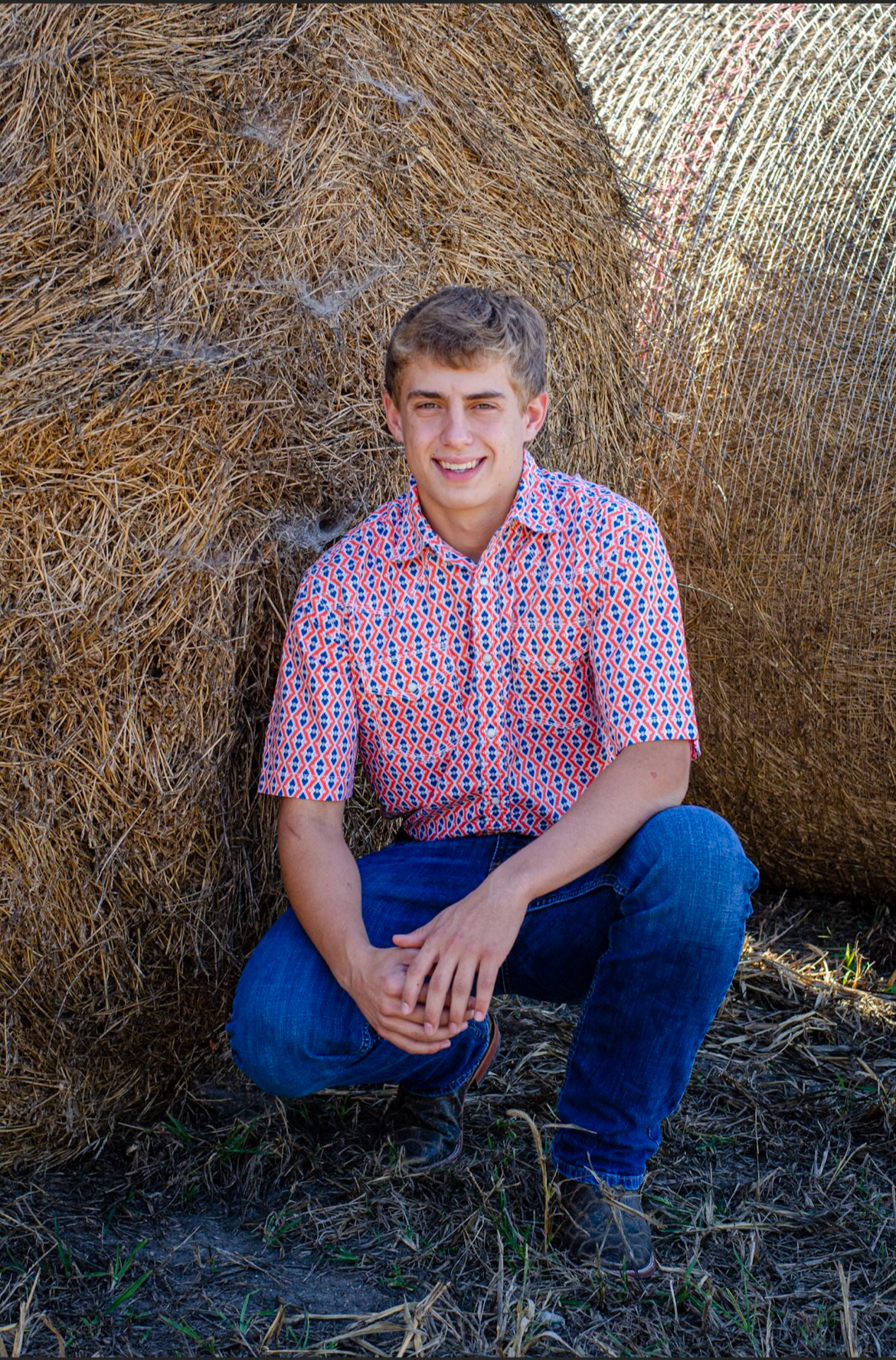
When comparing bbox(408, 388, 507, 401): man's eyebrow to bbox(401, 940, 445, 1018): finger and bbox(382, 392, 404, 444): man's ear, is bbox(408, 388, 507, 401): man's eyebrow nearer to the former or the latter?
bbox(382, 392, 404, 444): man's ear

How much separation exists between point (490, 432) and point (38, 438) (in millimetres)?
718

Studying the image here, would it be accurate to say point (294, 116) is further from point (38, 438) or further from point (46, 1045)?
point (46, 1045)

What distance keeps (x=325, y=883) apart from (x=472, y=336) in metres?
0.91

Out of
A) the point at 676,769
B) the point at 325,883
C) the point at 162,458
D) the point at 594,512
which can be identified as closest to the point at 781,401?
the point at 594,512

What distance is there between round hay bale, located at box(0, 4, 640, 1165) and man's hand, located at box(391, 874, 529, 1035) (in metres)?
0.52

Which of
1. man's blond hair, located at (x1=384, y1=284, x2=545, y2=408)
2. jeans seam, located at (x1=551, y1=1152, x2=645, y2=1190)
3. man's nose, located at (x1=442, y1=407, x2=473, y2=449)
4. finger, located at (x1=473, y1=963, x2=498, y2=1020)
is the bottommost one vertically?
jeans seam, located at (x1=551, y1=1152, x2=645, y2=1190)

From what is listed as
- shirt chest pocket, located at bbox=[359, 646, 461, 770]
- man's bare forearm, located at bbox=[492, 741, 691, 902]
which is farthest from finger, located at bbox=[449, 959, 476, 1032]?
shirt chest pocket, located at bbox=[359, 646, 461, 770]

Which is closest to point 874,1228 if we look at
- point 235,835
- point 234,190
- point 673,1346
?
point 673,1346

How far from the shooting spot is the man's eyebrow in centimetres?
239

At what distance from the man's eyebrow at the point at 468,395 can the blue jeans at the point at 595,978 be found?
0.73 metres

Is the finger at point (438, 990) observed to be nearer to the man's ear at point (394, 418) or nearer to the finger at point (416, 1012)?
the finger at point (416, 1012)

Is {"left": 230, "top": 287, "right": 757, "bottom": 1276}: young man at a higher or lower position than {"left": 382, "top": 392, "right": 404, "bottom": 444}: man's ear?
lower

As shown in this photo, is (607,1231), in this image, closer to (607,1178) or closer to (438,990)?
(607,1178)

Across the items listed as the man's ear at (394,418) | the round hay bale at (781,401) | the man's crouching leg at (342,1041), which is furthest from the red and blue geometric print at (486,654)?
the round hay bale at (781,401)
